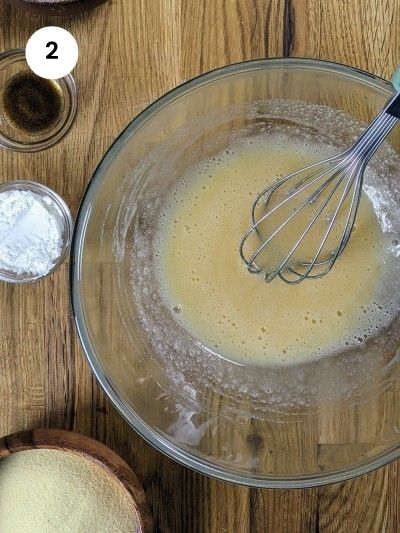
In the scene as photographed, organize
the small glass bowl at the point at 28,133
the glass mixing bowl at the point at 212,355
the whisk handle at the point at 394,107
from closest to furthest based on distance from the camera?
the whisk handle at the point at 394,107
the glass mixing bowl at the point at 212,355
the small glass bowl at the point at 28,133

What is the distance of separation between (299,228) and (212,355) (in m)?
0.18

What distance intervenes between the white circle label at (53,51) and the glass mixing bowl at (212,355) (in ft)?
0.49

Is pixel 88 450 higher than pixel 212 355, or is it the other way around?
pixel 212 355

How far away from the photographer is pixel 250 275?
100cm

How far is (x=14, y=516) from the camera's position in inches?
38.7

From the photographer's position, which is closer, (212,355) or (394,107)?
(394,107)

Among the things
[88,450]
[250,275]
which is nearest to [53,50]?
[250,275]

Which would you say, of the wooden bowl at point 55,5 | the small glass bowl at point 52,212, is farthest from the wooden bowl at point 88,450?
the wooden bowl at point 55,5

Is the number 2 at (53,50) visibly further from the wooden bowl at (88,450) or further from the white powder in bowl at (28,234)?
the wooden bowl at (88,450)

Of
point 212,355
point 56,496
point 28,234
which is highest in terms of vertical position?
point 28,234

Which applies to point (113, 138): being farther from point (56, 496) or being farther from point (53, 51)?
point (56, 496)

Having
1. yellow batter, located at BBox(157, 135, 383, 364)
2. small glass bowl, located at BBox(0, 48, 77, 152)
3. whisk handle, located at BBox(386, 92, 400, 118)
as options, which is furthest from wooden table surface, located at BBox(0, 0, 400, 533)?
whisk handle, located at BBox(386, 92, 400, 118)

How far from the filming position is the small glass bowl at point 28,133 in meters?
0.99

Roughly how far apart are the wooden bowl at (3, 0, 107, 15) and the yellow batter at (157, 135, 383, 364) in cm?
22
